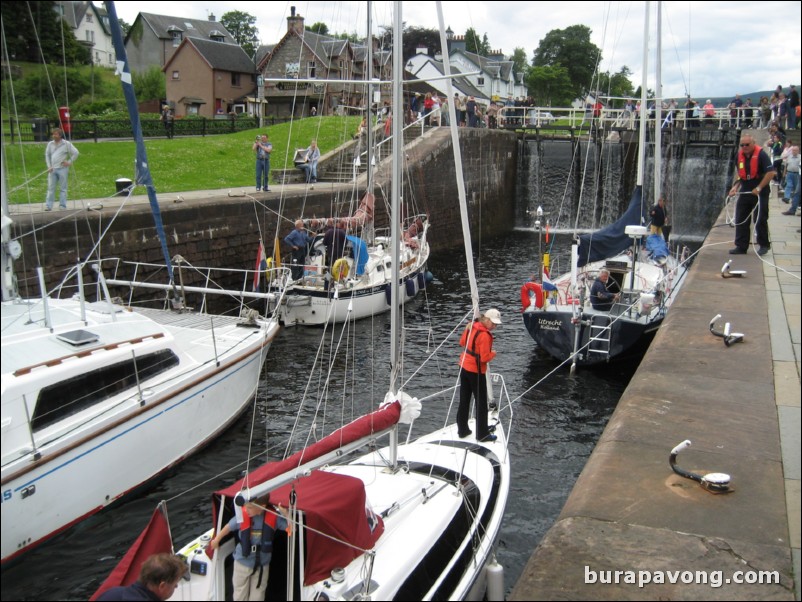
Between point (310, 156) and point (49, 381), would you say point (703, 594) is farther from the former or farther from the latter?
point (310, 156)

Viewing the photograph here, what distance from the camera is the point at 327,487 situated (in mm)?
5613

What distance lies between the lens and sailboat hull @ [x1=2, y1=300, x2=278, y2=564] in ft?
23.4

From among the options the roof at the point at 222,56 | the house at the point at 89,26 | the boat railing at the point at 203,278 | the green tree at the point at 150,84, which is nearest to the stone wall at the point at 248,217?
the boat railing at the point at 203,278

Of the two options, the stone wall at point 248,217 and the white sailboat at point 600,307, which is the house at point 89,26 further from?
the white sailboat at point 600,307

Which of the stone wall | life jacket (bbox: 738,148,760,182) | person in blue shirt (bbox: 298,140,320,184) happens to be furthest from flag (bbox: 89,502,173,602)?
person in blue shirt (bbox: 298,140,320,184)

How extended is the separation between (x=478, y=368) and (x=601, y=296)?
6627 mm

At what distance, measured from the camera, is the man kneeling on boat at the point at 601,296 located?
45.5 feet

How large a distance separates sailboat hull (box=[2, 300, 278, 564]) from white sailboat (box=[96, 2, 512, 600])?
2.21 m

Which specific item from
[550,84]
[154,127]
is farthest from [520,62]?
[154,127]

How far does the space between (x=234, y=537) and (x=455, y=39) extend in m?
74.4

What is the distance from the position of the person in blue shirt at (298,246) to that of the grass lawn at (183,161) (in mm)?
1664

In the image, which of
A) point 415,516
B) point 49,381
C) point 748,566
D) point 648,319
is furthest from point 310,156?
point 748,566

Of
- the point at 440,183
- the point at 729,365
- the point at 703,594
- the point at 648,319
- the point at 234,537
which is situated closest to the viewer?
the point at 703,594

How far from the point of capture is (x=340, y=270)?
54.2 feet
